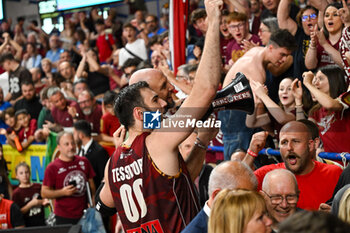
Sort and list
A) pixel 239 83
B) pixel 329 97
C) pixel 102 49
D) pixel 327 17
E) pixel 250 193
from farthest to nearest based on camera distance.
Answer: pixel 102 49 → pixel 327 17 → pixel 329 97 → pixel 239 83 → pixel 250 193

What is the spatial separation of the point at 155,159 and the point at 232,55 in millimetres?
4178

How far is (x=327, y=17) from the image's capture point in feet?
19.8

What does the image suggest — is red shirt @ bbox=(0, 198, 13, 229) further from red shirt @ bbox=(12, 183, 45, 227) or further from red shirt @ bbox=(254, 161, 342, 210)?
red shirt @ bbox=(254, 161, 342, 210)

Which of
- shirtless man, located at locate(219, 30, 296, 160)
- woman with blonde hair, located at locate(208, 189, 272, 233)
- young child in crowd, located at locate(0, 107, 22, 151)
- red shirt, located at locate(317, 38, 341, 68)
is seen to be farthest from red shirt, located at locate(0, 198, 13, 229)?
woman with blonde hair, located at locate(208, 189, 272, 233)

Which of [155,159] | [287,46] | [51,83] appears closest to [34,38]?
[51,83]

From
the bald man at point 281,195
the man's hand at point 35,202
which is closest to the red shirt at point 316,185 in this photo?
the bald man at point 281,195

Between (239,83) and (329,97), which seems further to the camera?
(329,97)

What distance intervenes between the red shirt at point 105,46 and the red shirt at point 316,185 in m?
Result: 8.45

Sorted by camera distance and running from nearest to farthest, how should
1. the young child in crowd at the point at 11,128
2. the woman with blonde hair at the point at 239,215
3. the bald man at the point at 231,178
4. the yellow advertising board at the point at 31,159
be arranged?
1. the woman with blonde hair at the point at 239,215
2. the bald man at the point at 231,178
3. the yellow advertising board at the point at 31,159
4. the young child in crowd at the point at 11,128

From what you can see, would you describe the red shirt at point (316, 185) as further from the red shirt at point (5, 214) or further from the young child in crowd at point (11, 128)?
the young child in crowd at point (11, 128)

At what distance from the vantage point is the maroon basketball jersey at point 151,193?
3578 mm

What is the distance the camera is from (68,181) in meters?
7.86

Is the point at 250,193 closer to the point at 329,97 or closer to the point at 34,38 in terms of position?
the point at 329,97

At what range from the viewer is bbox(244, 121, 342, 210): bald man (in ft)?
14.8
